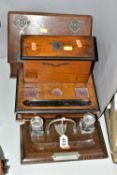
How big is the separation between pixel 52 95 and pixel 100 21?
1.18 feet

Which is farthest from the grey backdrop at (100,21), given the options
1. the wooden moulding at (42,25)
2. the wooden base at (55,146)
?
the wooden base at (55,146)

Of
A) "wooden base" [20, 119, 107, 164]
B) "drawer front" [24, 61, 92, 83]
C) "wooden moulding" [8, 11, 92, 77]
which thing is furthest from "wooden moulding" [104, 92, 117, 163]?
"wooden moulding" [8, 11, 92, 77]

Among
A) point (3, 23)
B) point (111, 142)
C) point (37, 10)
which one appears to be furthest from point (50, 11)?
point (111, 142)

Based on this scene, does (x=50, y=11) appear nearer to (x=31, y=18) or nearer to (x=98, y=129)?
(x=31, y=18)

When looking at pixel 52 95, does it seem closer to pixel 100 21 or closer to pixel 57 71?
pixel 57 71

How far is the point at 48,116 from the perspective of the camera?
3.91ft

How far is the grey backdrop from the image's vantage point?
1050 millimetres

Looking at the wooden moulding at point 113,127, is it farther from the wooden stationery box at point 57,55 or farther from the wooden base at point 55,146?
the wooden stationery box at point 57,55

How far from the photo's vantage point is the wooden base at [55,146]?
1103mm

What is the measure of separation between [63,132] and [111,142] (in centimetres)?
20

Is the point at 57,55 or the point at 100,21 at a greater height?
the point at 100,21

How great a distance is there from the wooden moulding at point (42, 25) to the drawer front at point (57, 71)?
10 cm

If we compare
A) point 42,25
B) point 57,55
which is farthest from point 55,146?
point 42,25

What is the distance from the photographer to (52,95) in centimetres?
120
